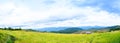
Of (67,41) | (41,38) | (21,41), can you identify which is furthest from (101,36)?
(21,41)

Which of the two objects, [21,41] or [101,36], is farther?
[101,36]

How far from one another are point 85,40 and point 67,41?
722cm

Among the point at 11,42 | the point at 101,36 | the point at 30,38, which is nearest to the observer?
the point at 11,42

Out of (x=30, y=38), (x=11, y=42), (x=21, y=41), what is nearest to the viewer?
(x=11, y=42)

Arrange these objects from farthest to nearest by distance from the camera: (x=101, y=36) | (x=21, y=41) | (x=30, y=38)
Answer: (x=101, y=36) < (x=30, y=38) < (x=21, y=41)

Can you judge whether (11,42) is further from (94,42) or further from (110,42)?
(110,42)

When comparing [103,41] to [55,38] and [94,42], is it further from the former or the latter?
[55,38]

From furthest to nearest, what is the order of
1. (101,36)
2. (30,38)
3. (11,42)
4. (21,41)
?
(101,36)
(30,38)
(21,41)
(11,42)

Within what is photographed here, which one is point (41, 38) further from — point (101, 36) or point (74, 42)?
point (101, 36)

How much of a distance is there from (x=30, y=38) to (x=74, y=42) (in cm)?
1735

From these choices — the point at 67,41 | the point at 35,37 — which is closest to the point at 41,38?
the point at 35,37

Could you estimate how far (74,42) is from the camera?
100 metres

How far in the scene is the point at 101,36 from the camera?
108m

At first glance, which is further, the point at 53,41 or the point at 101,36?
the point at 101,36
